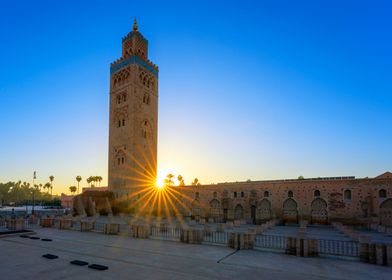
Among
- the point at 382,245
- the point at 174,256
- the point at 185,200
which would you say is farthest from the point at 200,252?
the point at 185,200

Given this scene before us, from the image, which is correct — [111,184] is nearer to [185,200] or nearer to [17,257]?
[185,200]

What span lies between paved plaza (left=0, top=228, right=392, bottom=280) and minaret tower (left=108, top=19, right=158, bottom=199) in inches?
→ 1109

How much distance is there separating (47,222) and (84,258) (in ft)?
45.2

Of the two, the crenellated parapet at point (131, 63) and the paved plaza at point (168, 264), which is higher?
the crenellated parapet at point (131, 63)

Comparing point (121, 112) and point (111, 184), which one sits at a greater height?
point (121, 112)

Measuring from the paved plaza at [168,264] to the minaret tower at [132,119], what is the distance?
28.2 metres

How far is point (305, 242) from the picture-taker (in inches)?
426

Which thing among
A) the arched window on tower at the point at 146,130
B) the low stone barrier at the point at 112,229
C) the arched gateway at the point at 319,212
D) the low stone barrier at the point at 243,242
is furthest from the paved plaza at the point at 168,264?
the arched window on tower at the point at 146,130

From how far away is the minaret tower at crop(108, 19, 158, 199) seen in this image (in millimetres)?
40594

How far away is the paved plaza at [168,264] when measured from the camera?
25.6ft

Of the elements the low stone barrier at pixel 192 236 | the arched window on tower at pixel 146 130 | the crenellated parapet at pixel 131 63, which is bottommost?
the low stone barrier at pixel 192 236

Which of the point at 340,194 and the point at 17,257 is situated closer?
the point at 17,257

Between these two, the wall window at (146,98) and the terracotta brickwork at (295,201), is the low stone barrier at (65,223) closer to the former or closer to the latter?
the terracotta brickwork at (295,201)

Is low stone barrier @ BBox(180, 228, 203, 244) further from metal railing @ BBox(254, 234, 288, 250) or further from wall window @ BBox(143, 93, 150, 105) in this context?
wall window @ BBox(143, 93, 150, 105)
